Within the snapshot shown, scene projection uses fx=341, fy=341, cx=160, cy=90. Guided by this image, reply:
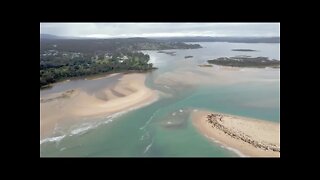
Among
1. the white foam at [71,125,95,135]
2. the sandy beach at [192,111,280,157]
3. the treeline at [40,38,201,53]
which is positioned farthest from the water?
the treeline at [40,38,201,53]

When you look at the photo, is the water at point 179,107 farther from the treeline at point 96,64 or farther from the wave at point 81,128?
the treeline at point 96,64

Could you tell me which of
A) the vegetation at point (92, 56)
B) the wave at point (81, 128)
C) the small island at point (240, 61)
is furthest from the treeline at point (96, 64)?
the small island at point (240, 61)

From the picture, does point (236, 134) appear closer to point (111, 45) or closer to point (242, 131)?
point (242, 131)

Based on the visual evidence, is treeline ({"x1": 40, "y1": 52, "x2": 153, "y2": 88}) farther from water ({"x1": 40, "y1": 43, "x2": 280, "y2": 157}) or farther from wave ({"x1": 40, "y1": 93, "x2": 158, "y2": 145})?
wave ({"x1": 40, "y1": 93, "x2": 158, "y2": 145})
